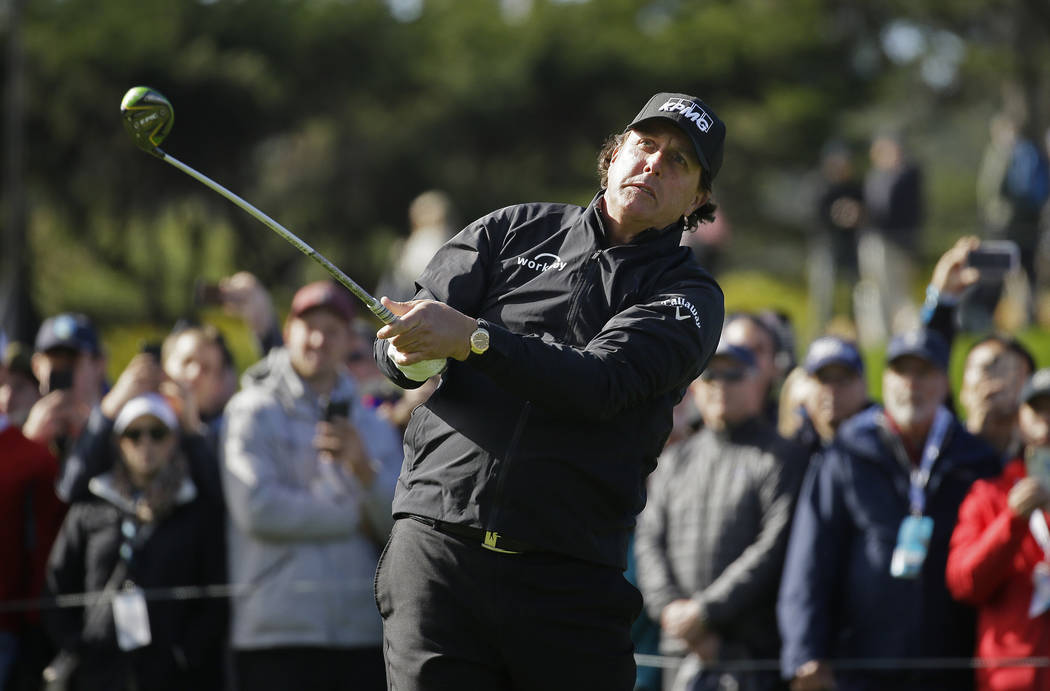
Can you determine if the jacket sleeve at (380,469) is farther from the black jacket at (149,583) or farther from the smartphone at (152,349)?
the smartphone at (152,349)

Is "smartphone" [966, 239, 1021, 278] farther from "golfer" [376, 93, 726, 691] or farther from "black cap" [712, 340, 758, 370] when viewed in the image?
"golfer" [376, 93, 726, 691]

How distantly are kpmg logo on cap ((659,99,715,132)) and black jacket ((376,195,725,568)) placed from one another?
1.00 feet

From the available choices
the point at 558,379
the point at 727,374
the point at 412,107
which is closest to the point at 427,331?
the point at 558,379

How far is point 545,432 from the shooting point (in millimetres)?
4129

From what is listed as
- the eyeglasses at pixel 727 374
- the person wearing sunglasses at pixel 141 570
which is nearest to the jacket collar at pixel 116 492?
the person wearing sunglasses at pixel 141 570

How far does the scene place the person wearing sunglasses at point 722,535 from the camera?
23.2 ft

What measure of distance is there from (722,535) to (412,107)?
22.9 meters

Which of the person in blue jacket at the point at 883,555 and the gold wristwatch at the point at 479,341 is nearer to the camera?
the gold wristwatch at the point at 479,341

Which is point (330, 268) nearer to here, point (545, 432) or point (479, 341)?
point (479, 341)

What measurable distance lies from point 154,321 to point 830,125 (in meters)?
13.3

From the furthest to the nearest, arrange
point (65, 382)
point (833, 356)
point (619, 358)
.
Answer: point (65, 382), point (833, 356), point (619, 358)

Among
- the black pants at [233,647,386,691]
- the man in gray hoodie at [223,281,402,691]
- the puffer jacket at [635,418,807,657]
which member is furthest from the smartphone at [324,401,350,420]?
the puffer jacket at [635,418,807,657]

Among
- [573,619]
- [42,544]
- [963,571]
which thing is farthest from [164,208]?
[573,619]

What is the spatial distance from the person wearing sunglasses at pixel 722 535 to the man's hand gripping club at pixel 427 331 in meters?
3.46
